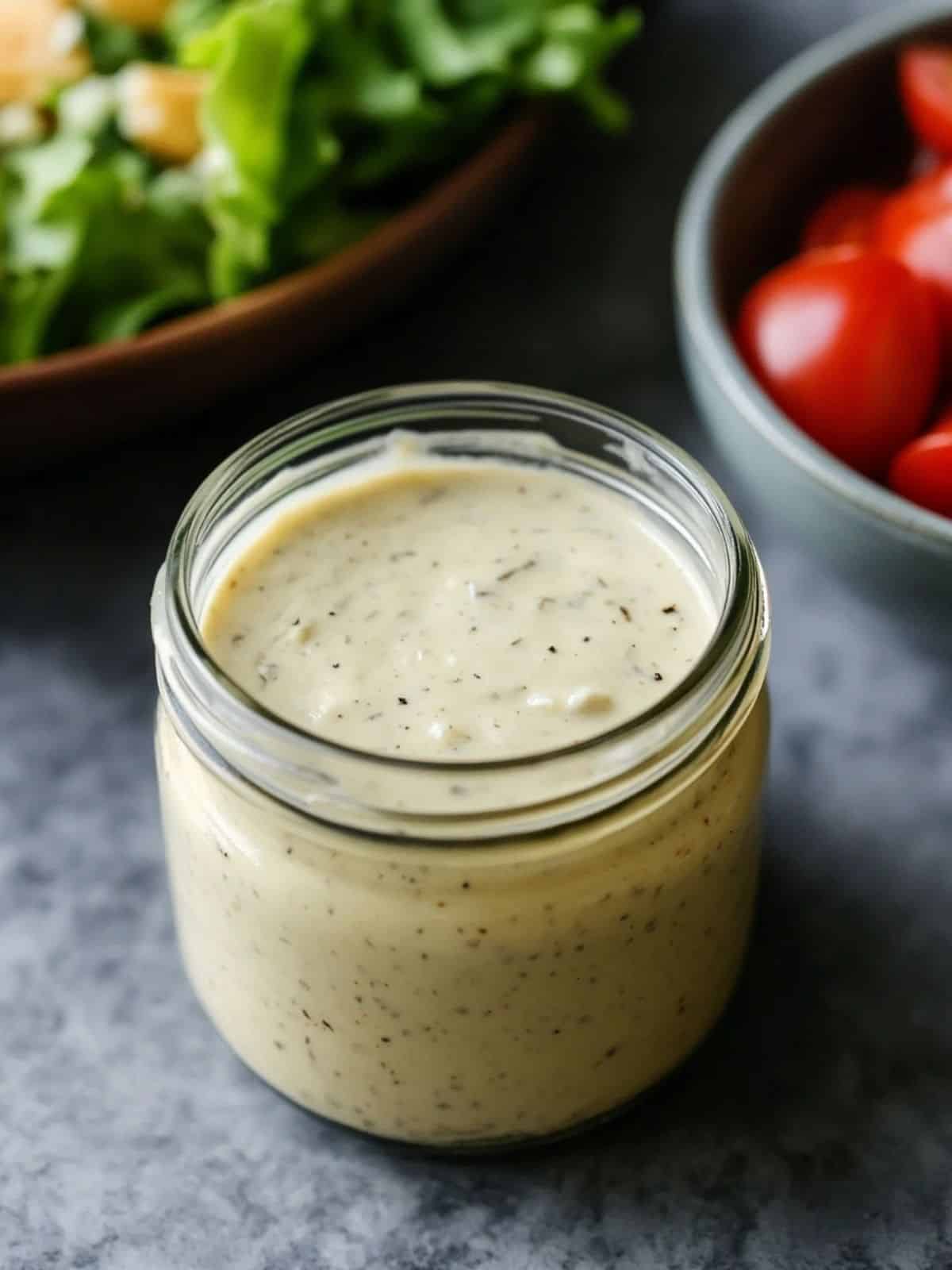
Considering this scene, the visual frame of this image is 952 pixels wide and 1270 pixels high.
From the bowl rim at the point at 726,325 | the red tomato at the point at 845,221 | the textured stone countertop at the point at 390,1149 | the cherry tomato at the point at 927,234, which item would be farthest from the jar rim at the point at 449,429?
the red tomato at the point at 845,221

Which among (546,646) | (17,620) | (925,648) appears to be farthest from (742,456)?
(17,620)

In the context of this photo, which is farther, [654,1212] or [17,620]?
[17,620]

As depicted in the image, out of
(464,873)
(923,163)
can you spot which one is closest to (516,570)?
(464,873)

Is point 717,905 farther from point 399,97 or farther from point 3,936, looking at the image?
point 399,97

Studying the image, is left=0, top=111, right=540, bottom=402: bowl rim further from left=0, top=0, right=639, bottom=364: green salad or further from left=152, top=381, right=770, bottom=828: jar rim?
left=152, top=381, right=770, bottom=828: jar rim

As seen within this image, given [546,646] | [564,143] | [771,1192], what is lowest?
[771,1192]

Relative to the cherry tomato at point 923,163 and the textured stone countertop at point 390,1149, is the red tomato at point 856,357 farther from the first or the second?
the cherry tomato at point 923,163
